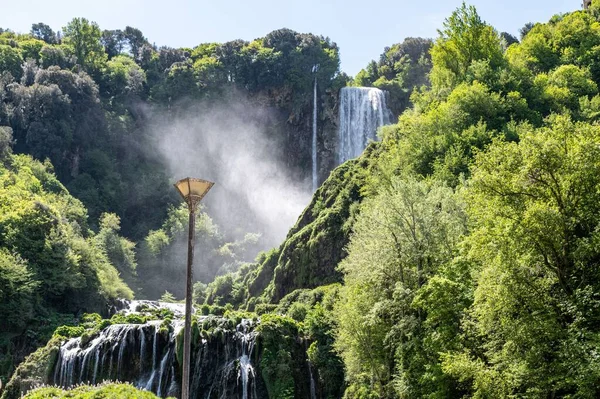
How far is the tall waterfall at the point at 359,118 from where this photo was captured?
302ft

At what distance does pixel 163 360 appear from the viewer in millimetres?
40469

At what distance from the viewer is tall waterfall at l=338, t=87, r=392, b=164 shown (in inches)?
3629

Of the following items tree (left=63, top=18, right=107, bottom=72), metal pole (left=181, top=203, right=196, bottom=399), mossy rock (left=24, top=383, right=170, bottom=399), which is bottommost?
mossy rock (left=24, top=383, right=170, bottom=399)

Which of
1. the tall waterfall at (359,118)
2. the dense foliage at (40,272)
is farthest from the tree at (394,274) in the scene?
the tall waterfall at (359,118)

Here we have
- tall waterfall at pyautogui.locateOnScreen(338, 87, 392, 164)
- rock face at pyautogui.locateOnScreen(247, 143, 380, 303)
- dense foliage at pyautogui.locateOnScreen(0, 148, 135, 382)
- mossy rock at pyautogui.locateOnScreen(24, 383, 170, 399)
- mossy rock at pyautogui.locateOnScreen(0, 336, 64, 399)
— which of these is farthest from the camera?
tall waterfall at pyautogui.locateOnScreen(338, 87, 392, 164)

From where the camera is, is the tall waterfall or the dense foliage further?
the tall waterfall

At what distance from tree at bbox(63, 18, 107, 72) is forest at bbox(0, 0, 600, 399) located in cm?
52

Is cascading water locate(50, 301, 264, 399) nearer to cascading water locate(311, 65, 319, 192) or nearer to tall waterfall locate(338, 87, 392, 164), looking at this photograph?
tall waterfall locate(338, 87, 392, 164)

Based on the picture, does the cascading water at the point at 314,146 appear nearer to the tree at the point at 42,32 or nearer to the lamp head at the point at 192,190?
the tree at the point at 42,32

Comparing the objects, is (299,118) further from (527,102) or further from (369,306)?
(369,306)

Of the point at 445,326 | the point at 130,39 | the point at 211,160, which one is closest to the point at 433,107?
the point at 445,326

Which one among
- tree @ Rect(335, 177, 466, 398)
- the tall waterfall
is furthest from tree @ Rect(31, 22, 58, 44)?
tree @ Rect(335, 177, 466, 398)

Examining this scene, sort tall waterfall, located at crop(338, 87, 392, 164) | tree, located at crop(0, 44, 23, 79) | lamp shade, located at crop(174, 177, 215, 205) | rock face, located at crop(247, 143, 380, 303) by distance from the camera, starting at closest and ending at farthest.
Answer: lamp shade, located at crop(174, 177, 215, 205) < rock face, located at crop(247, 143, 380, 303) < tall waterfall, located at crop(338, 87, 392, 164) < tree, located at crop(0, 44, 23, 79)

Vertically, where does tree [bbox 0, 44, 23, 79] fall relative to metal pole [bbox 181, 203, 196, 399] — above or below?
above
